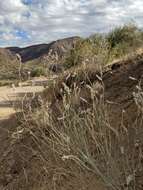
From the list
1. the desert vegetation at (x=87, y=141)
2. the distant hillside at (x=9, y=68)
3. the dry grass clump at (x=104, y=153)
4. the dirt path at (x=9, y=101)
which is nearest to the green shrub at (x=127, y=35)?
the distant hillside at (x=9, y=68)

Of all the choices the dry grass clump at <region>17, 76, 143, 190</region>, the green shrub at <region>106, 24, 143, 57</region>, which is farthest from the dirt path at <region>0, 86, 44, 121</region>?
the green shrub at <region>106, 24, 143, 57</region>

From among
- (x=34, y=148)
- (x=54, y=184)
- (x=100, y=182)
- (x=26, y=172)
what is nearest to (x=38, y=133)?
(x=34, y=148)

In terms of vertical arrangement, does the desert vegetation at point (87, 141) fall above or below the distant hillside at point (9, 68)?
above

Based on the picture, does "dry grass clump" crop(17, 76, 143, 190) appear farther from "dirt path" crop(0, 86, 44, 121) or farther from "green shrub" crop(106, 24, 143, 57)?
"green shrub" crop(106, 24, 143, 57)

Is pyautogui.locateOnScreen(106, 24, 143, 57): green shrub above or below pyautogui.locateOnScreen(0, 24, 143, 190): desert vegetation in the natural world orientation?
below

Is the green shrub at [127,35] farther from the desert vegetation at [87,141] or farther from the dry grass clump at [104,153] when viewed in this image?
the dry grass clump at [104,153]

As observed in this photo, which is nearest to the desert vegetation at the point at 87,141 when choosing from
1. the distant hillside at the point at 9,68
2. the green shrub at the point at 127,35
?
the distant hillside at the point at 9,68

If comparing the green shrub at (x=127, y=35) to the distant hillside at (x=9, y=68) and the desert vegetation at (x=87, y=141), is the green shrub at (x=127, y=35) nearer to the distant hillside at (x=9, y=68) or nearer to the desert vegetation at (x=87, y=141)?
the distant hillside at (x=9, y=68)

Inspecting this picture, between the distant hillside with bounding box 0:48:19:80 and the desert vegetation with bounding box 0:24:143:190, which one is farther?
the distant hillside with bounding box 0:48:19:80

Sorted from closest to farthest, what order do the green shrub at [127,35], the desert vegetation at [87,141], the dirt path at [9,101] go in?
the desert vegetation at [87,141] → the dirt path at [9,101] → the green shrub at [127,35]

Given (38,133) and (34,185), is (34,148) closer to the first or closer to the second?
(38,133)

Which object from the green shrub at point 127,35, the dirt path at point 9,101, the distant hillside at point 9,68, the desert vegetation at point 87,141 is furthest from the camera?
the green shrub at point 127,35

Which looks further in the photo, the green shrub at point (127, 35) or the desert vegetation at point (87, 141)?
the green shrub at point (127, 35)

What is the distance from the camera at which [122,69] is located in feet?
35.8
